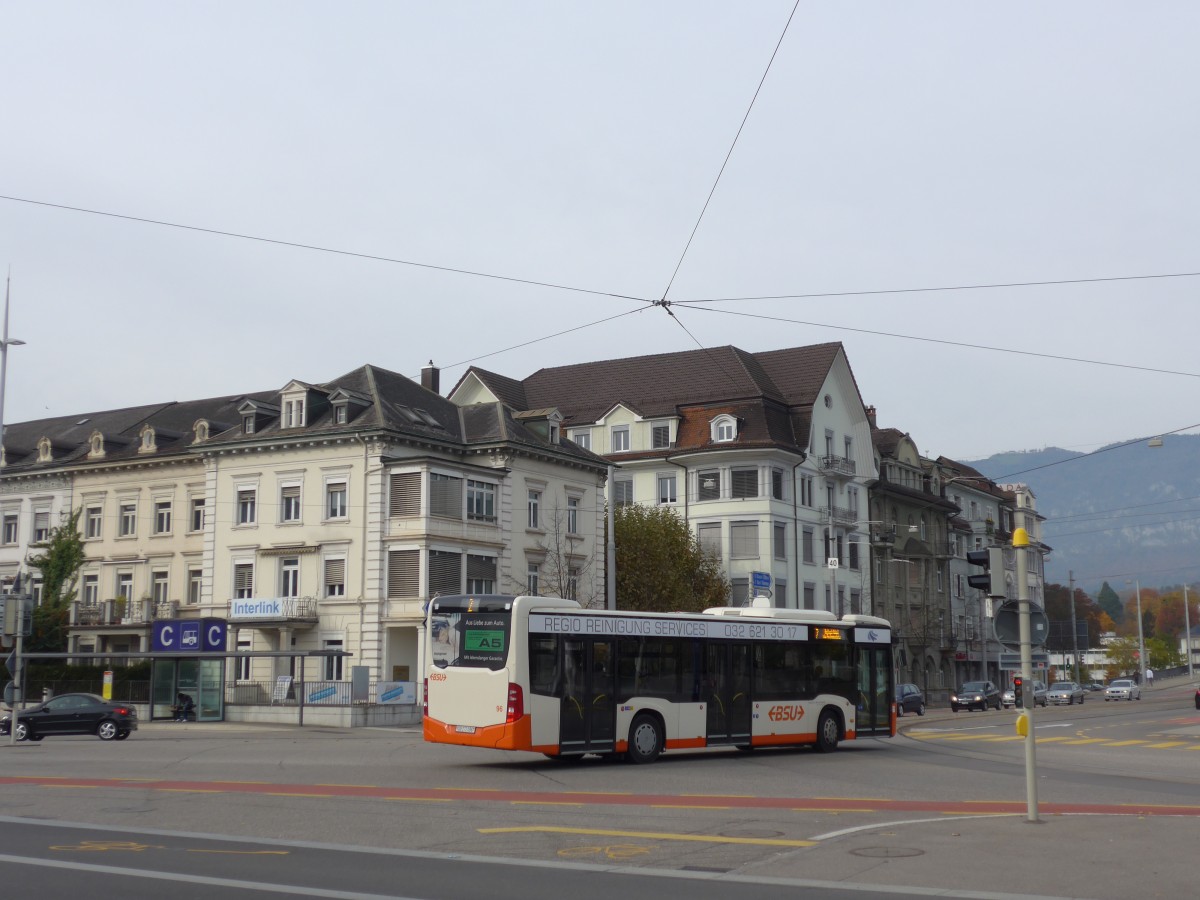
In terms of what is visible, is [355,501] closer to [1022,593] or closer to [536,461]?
[536,461]

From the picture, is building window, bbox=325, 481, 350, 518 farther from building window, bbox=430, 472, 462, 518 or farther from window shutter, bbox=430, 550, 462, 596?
window shutter, bbox=430, 550, 462, 596

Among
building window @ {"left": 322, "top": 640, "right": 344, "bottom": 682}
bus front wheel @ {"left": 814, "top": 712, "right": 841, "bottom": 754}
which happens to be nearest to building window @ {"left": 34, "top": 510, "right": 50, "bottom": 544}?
building window @ {"left": 322, "top": 640, "right": 344, "bottom": 682}

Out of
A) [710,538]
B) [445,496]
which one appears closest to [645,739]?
[445,496]

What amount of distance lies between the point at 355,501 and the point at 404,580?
12.6 ft

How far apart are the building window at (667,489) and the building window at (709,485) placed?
134 cm

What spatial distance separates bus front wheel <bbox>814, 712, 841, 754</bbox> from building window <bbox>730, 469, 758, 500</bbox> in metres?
40.8

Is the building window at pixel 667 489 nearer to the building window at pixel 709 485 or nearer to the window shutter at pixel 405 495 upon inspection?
the building window at pixel 709 485

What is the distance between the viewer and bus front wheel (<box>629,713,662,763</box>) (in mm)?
25172

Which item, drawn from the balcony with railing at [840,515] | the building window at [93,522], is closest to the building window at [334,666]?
the building window at [93,522]

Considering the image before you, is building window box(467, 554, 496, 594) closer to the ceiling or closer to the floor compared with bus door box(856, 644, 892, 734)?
closer to the ceiling

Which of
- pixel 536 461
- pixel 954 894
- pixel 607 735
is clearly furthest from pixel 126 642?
pixel 954 894

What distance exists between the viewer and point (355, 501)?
5384 centimetres

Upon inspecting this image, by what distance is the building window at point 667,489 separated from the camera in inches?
2842

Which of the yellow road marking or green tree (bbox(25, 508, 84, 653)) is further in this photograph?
green tree (bbox(25, 508, 84, 653))
